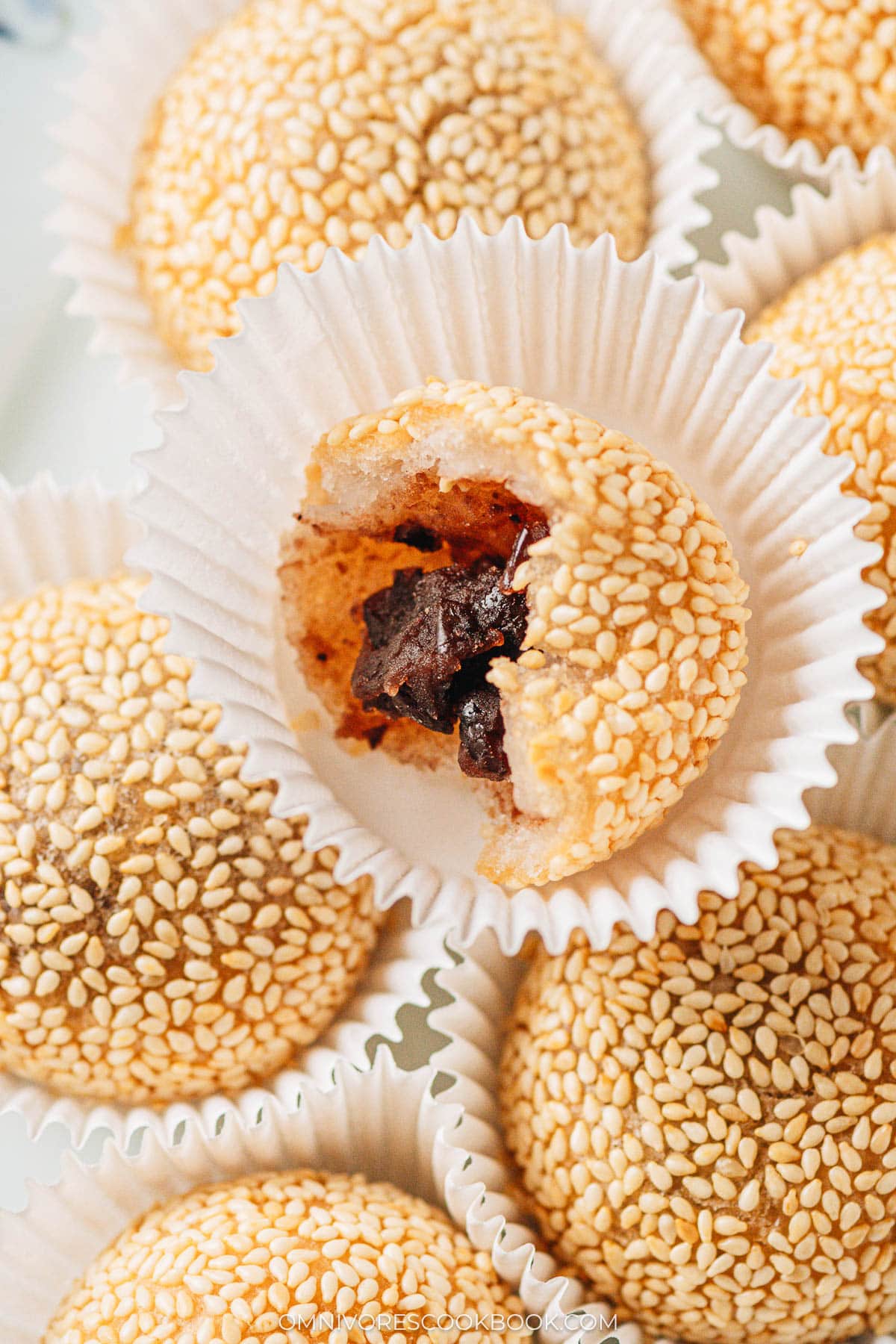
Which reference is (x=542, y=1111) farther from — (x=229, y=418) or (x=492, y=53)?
(x=492, y=53)

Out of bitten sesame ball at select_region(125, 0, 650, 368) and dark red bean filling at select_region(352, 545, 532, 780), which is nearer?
dark red bean filling at select_region(352, 545, 532, 780)

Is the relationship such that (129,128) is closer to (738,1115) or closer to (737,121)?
(737,121)

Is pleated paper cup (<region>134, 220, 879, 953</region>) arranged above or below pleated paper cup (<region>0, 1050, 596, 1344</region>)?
above

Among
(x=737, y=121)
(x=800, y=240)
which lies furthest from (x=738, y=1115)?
(x=737, y=121)

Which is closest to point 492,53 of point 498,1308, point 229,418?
point 229,418

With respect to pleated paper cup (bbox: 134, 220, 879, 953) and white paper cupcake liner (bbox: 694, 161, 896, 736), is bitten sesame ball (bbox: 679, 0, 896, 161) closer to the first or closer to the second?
white paper cupcake liner (bbox: 694, 161, 896, 736)

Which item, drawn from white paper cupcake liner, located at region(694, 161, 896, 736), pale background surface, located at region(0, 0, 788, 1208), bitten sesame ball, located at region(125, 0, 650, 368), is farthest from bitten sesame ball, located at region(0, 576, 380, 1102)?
white paper cupcake liner, located at region(694, 161, 896, 736)

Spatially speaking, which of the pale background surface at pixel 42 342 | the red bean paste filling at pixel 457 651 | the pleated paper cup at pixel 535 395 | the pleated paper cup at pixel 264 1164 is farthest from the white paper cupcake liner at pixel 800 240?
the pale background surface at pixel 42 342
